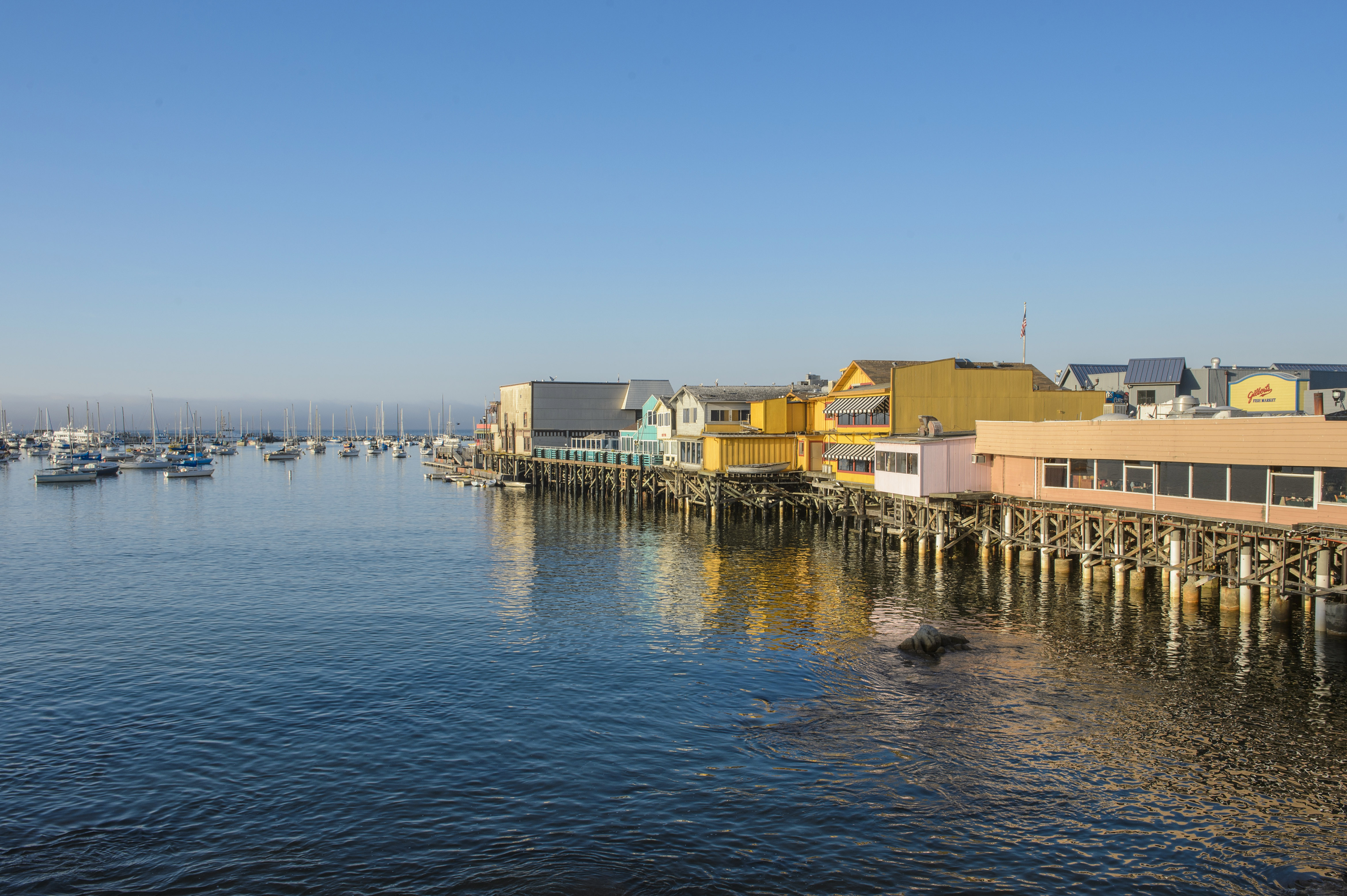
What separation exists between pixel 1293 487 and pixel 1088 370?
50.0 m

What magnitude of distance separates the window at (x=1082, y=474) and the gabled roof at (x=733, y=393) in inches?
1413

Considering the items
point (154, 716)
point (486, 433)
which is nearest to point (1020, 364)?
point (154, 716)

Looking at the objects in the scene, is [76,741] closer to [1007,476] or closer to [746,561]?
[746,561]

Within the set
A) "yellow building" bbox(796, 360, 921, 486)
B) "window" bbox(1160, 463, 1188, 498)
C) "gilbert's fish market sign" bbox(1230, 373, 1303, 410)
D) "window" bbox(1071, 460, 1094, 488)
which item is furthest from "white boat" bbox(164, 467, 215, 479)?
"gilbert's fish market sign" bbox(1230, 373, 1303, 410)

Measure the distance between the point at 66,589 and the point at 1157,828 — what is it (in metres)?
49.5

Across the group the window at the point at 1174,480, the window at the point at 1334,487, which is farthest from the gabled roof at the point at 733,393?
the window at the point at 1334,487

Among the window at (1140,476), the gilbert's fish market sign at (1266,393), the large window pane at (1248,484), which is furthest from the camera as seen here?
the gilbert's fish market sign at (1266,393)

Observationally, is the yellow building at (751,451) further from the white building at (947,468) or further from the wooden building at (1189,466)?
the wooden building at (1189,466)

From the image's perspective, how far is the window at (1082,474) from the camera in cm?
4119

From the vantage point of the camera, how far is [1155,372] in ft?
232

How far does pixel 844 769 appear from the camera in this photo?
815 inches

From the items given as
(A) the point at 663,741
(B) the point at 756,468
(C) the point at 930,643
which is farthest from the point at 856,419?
(A) the point at 663,741

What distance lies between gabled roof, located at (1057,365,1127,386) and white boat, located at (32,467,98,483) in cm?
13060

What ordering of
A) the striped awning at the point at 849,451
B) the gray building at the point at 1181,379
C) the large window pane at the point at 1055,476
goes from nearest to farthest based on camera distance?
the large window pane at the point at 1055,476, the striped awning at the point at 849,451, the gray building at the point at 1181,379
